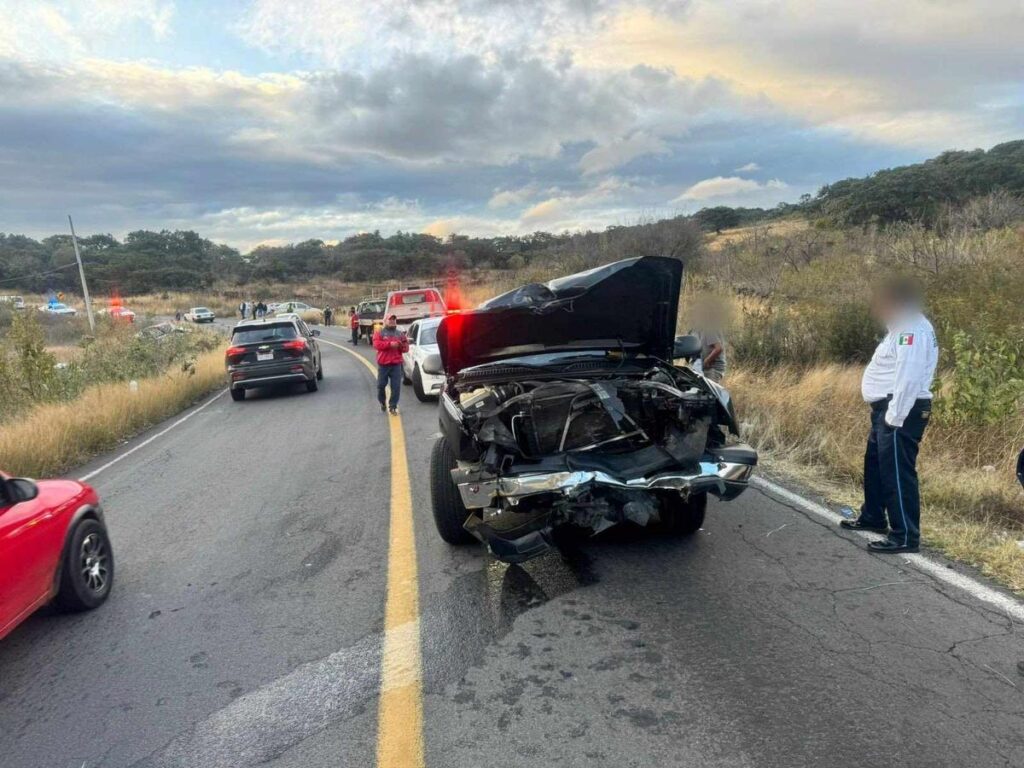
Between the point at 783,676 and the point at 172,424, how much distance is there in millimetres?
12126

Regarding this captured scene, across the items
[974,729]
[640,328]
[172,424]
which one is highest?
[640,328]

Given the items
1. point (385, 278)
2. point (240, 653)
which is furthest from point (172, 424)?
point (385, 278)

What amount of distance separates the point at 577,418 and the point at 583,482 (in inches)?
38.3

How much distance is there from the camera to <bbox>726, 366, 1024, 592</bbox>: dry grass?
4.67m

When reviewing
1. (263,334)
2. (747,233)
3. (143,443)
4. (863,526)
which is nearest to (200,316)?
(747,233)

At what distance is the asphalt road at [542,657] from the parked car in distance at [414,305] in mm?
16013

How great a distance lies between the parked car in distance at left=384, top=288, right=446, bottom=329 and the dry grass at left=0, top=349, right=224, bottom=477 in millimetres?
7186

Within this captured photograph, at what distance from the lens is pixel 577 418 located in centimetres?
484

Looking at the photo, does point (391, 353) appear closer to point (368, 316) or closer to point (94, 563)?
point (94, 563)

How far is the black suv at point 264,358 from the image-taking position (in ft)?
47.7

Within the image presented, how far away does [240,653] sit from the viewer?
3609mm

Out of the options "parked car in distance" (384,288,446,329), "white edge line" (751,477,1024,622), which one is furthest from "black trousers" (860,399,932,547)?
"parked car in distance" (384,288,446,329)

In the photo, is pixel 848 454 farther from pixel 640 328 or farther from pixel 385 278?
pixel 385 278

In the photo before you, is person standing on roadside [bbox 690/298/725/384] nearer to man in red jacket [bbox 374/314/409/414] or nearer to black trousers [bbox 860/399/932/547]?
black trousers [bbox 860/399/932/547]
